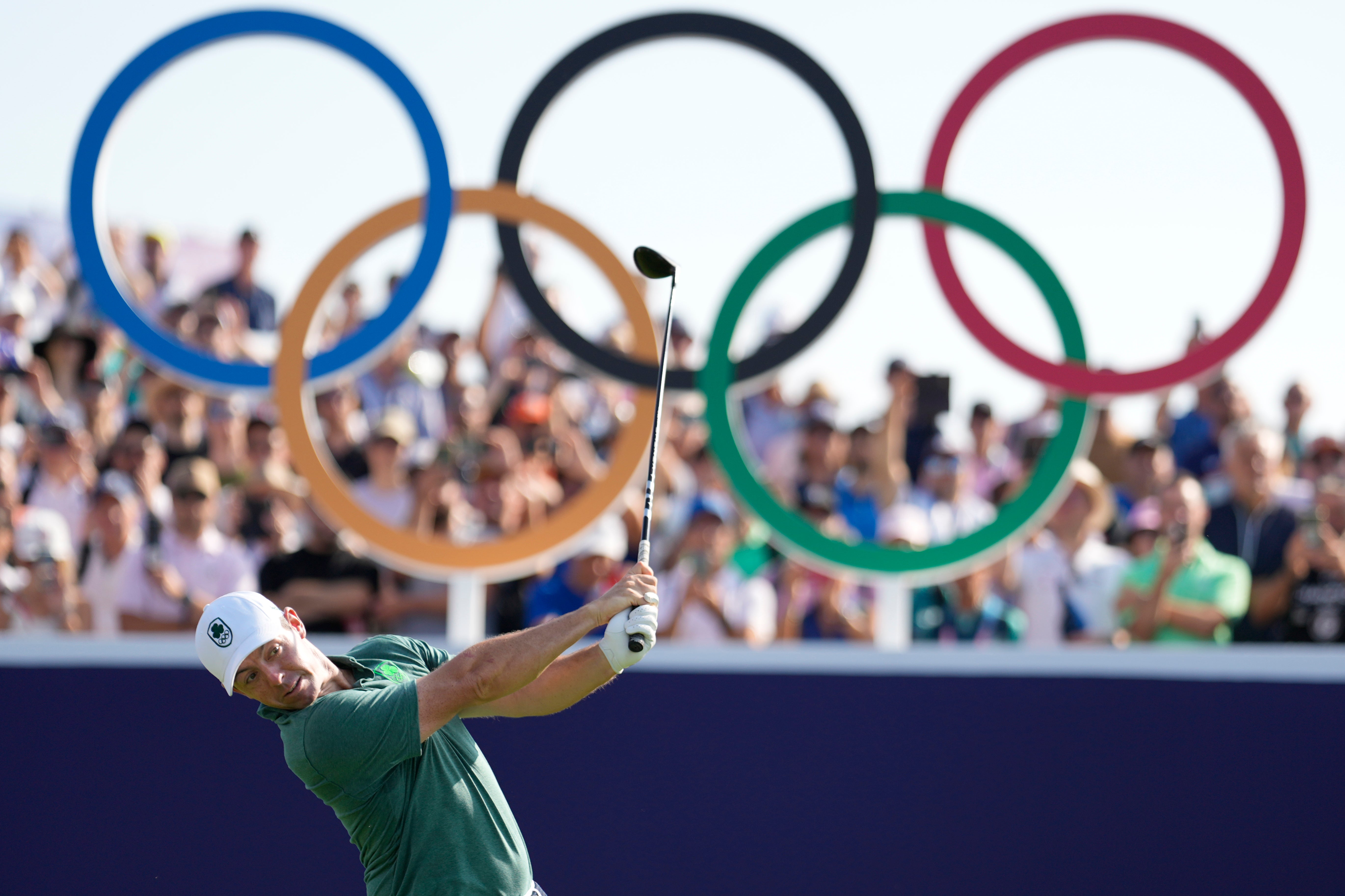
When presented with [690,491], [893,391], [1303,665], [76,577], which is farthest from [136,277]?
[1303,665]

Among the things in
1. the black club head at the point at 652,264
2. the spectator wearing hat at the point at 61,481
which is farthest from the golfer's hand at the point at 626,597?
the spectator wearing hat at the point at 61,481

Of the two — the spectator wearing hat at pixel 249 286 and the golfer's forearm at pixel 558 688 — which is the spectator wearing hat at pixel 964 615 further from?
the spectator wearing hat at pixel 249 286

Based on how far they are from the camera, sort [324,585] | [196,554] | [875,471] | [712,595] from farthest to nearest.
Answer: [875,471] → [196,554] → [712,595] → [324,585]

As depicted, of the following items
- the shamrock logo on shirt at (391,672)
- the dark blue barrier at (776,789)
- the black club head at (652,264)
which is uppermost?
the black club head at (652,264)

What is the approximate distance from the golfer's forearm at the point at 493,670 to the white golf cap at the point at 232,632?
0.44 metres

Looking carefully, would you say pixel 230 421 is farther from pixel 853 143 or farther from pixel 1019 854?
pixel 1019 854

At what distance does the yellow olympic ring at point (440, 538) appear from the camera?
5617mm

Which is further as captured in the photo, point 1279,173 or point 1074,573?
point 1074,573

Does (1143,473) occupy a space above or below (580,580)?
above

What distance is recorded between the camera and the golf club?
384cm

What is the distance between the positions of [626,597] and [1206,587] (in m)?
3.44

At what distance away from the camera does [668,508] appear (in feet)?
25.1

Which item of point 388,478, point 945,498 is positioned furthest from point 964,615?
point 388,478

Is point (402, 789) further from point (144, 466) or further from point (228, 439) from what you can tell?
point (228, 439)
